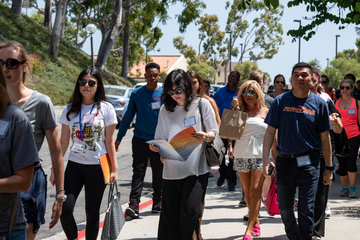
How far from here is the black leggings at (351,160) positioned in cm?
885

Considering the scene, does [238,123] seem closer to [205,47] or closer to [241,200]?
[241,200]

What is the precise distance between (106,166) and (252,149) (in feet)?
6.34

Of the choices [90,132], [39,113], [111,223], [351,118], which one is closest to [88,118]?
[90,132]

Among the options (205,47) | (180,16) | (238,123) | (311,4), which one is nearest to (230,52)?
(205,47)

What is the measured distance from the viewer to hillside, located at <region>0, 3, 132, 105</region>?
27.1 m

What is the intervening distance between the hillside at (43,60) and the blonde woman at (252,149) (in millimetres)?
19995

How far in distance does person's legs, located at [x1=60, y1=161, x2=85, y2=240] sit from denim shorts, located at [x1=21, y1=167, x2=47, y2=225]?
1332 millimetres

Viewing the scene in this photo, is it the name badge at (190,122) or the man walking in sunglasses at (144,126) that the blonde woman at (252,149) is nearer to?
the man walking in sunglasses at (144,126)

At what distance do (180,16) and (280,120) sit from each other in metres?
31.3

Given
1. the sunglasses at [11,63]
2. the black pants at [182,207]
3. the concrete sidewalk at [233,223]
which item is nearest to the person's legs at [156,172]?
the concrete sidewalk at [233,223]

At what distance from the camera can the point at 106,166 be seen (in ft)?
16.9

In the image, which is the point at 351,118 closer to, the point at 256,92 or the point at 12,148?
the point at 256,92

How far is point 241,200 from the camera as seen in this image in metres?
8.20

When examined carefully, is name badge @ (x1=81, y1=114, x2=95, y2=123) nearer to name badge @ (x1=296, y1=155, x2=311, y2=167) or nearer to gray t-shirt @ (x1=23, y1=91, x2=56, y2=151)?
gray t-shirt @ (x1=23, y1=91, x2=56, y2=151)
